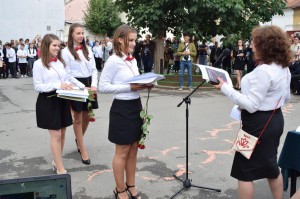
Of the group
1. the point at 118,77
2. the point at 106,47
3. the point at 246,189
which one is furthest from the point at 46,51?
the point at 106,47

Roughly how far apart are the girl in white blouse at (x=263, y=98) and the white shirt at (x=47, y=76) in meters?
2.22

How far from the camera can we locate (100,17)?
46.1 m

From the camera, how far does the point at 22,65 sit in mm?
19203

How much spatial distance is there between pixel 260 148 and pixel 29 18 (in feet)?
89.9

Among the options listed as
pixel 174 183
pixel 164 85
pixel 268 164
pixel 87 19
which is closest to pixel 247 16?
pixel 164 85

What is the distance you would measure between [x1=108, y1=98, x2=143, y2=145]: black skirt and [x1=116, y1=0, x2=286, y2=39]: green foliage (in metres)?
9.11

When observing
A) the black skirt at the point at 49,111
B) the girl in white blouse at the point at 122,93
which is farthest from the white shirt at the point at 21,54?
the girl in white blouse at the point at 122,93

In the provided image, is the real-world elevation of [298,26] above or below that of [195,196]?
above

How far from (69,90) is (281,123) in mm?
2465

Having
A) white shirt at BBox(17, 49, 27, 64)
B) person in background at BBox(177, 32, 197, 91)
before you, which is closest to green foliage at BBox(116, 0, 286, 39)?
person in background at BBox(177, 32, 197, 91)

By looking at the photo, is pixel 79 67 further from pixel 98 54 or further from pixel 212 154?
pixel 98 54

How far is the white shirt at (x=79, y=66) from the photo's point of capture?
205 inches

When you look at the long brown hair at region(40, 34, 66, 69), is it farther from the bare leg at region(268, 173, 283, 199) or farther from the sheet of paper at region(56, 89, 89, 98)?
the bare leg at region(268, 173, 283, 199)

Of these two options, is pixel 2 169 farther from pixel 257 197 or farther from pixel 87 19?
A: pixel 87 19
